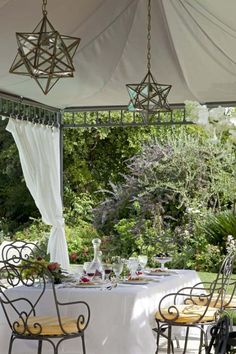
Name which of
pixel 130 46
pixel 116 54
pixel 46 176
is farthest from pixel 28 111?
pixel 130 46

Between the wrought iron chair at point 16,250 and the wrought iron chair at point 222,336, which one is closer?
the wrought iron chair at point 222,336

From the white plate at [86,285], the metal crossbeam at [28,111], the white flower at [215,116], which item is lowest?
the white plate at [86,285]

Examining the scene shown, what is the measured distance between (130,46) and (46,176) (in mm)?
2417

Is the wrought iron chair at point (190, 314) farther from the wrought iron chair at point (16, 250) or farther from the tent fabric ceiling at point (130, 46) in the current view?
the tent fabric ceiling at point (130, 46)

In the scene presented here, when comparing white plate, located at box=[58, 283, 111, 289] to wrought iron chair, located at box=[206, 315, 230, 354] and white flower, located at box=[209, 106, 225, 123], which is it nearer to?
wrought iron chair, located at box=[206, 315, 230, 354]

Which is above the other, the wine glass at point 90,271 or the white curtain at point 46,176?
the white curtain at point 46,176

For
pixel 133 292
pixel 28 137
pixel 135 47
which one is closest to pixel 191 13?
pixel 135 47

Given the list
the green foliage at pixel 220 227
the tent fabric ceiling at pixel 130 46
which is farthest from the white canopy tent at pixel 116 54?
the green foliage at pixel 220 227

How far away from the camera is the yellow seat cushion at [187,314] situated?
5641 millimetres

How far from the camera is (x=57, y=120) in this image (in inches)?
381

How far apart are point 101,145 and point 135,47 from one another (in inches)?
314

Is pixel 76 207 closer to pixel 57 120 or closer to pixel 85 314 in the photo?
pixel 57 120

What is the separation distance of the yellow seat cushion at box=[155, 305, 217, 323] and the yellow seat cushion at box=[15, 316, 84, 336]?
763 millimetres

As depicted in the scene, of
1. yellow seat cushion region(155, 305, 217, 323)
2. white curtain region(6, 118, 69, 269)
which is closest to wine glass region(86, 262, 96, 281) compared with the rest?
yellow seat cushion region(155, 305, 217, 323)
